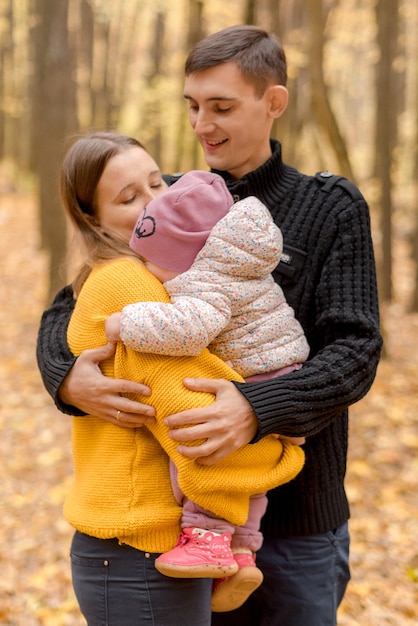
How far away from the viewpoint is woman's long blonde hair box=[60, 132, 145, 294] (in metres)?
2.12

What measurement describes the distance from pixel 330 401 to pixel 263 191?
2.50 ft

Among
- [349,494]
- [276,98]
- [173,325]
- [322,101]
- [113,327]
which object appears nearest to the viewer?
[173,325]

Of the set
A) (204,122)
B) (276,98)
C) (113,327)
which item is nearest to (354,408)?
(276,98)

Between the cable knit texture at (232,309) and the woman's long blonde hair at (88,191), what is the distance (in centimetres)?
32

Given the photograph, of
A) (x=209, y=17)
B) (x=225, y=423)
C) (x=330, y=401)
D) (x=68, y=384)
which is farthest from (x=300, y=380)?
(x=209, y=17)

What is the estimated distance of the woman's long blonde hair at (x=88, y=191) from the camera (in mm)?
2123

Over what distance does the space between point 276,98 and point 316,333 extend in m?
0.78

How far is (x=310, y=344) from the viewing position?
88.0 inches

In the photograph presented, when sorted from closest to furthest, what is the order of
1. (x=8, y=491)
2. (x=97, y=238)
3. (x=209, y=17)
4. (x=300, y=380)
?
1. (x=300, y=380)
2. (x=97, y=238)
3. (x=8, y=491)
4. (x=209, y=17)

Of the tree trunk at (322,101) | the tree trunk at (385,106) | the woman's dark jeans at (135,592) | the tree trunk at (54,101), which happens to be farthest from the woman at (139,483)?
the tree trunk at (385,106)

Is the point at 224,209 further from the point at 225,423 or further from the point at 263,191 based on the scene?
the point at 225,423

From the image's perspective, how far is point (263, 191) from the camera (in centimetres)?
233

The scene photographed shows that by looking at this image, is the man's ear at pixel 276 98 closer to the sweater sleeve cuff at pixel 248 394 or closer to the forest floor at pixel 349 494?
the sweater sleeve cuff at pixel 248 394

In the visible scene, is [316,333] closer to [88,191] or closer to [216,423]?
[216,423]
